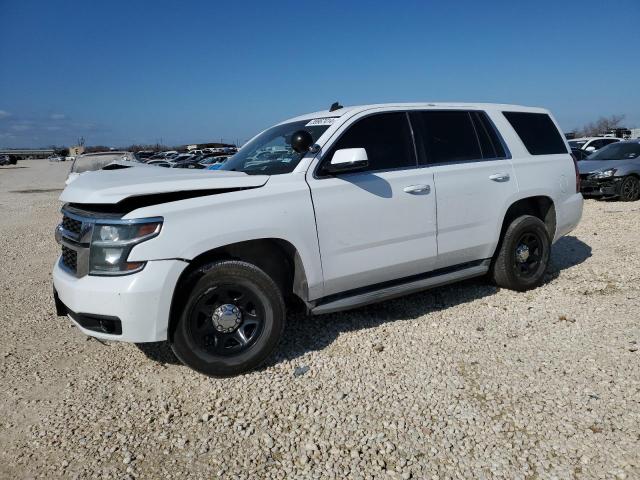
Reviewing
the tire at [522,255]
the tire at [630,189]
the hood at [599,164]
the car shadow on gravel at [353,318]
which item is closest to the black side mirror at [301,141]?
the car shadow on gravel at [353,318]

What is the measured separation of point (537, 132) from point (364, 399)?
3666mm

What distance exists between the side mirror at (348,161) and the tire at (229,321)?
96cm

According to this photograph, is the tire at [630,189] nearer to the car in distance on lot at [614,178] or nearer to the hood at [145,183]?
the car in distance on lot at [614,178]

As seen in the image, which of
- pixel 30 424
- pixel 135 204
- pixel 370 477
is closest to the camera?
pixel 370 477

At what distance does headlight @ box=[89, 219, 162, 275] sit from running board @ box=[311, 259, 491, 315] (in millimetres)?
1362

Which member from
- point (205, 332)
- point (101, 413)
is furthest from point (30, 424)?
point (205, 332)

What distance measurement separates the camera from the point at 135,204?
3123 millimetres

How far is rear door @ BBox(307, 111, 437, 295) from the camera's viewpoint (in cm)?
361

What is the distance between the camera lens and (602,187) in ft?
37.4

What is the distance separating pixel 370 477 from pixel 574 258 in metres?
5.13

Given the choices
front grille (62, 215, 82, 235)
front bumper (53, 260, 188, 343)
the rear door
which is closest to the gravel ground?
front bumper (53, 260, 188, 343)

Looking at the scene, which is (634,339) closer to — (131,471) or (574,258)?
(574,258)

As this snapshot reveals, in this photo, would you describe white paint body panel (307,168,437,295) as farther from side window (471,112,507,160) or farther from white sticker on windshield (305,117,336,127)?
side window (471,112,507,160)

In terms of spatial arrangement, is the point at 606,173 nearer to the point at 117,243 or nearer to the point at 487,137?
the point at 487,137
